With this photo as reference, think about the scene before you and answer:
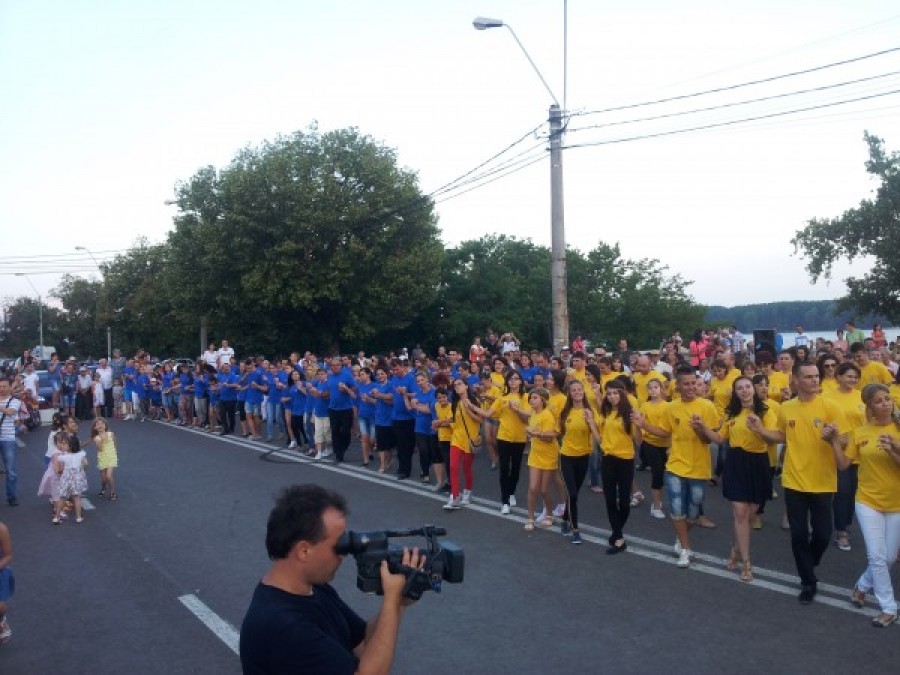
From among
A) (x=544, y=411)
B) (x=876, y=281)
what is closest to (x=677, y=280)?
(x=876, y=281)

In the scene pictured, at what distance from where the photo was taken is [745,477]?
708 centimetres

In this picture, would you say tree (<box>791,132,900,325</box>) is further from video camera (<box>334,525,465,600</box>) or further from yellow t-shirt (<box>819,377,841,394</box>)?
video camera (<box>334,525,465,600</box>)

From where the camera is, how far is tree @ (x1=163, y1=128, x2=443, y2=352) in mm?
30594

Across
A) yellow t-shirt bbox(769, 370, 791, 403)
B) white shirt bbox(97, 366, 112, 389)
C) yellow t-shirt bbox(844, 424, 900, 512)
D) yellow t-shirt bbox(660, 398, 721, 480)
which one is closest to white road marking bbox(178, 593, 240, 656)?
yellow t-shirt bbox(660, 398, 721, 480)

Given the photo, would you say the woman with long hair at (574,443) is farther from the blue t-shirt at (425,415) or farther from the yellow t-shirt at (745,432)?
the blue t-shirt at (425,415)

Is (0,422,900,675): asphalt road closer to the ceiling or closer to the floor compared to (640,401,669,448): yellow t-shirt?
closer to the floor

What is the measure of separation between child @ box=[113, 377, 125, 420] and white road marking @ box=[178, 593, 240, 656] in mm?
20128

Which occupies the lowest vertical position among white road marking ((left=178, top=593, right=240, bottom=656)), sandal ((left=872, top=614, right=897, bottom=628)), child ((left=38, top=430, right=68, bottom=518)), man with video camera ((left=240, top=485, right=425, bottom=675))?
white road marking ((left=178, top=593, right=240, bottom=656))

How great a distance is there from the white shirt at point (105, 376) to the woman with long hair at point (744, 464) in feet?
73.7

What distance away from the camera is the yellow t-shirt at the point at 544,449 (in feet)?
29.7

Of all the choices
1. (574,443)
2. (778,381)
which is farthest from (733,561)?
(778,381)

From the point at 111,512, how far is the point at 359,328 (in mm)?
22119

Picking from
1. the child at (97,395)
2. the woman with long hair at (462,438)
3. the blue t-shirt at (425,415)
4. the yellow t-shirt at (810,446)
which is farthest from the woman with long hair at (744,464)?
the child at (97,395)

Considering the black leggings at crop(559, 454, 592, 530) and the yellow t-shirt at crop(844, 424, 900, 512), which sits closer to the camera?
the yellow t-shirt at crop(844, 424, 900, 512)
